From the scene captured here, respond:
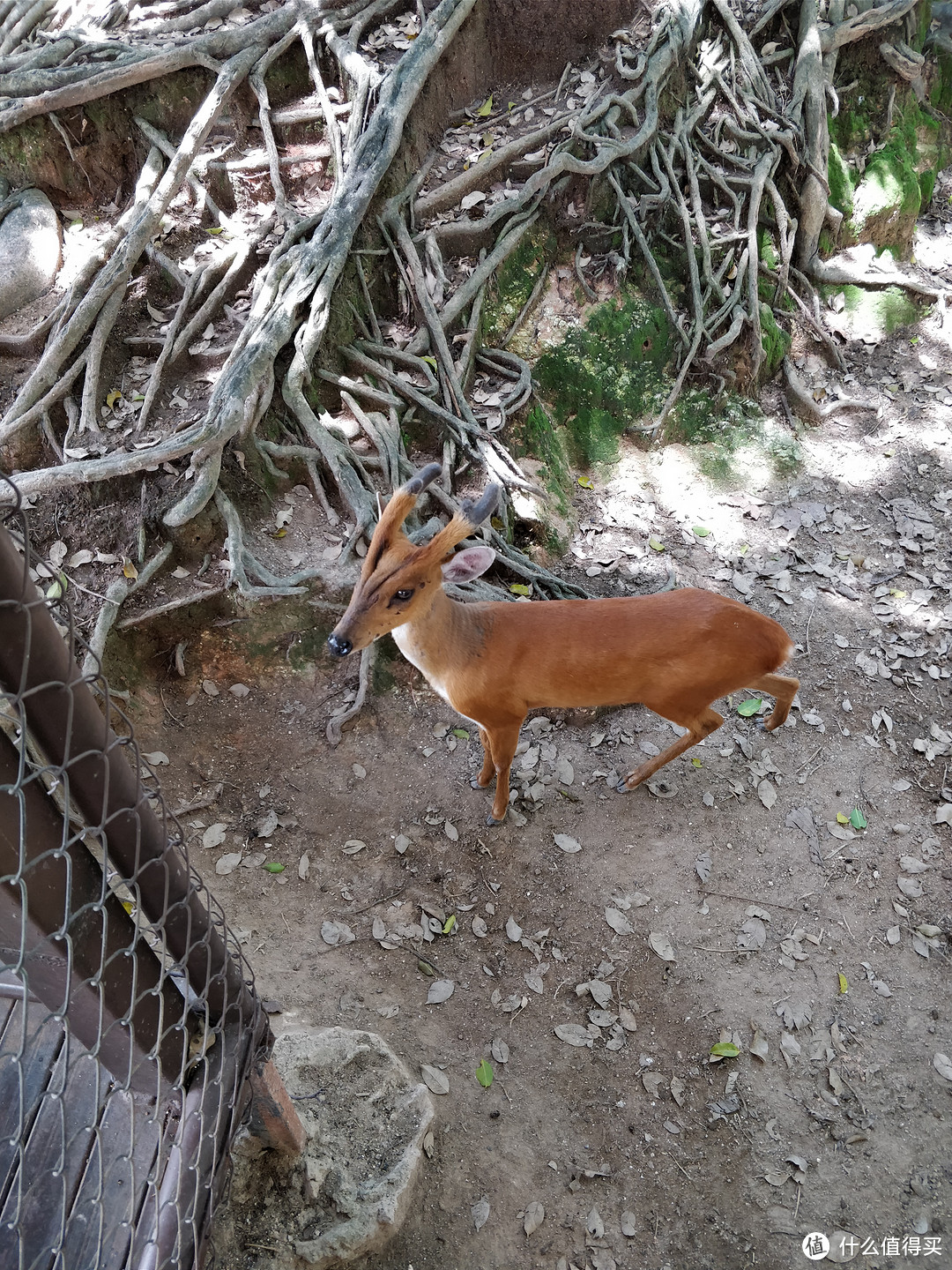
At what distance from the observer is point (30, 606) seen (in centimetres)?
150

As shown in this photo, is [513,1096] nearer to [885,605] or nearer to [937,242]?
[885,605]

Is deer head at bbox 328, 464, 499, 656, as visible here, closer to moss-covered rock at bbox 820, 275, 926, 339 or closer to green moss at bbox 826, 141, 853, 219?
moss-covered rock at bbox 820, 275, 926, 339

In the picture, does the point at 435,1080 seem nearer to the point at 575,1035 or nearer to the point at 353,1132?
the point at 353,1132

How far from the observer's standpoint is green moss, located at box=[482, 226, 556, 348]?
615 cm

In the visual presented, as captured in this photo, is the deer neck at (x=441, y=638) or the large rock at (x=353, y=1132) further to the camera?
the deer neck at (x=441, y=638)

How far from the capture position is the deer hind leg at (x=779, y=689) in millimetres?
4527

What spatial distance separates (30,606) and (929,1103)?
12.8 feet

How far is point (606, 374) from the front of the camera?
649cm

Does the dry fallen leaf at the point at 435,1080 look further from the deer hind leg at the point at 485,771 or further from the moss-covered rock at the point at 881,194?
the moss-covered rock at the point at 881,194

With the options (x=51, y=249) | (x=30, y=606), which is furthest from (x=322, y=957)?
(x=51, y=249)

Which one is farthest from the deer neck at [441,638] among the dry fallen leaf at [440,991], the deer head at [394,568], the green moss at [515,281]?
the green moss at [515,281]

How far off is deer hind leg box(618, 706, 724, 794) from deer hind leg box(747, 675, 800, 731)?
273mm

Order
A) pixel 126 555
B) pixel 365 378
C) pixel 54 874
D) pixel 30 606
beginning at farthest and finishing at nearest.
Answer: pixel 365 378
pixel 126 555
pixel 54 874
pixel 30 606

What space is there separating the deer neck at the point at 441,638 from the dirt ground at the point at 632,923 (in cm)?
101
